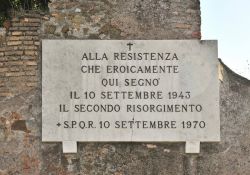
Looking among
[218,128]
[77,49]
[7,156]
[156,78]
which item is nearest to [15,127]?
[7,156]

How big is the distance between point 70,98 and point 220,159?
2.05 meters

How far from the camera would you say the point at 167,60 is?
8953mm

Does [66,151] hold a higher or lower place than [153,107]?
lower

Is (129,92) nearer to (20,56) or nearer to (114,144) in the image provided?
(114,144)

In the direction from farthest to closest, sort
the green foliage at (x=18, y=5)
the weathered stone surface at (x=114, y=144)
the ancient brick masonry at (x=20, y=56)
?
the green foliage at (x=18, y=5) → the ancient brick masonry at (x=20, y=56) → the weathered stone surface at (x=114, y=144)

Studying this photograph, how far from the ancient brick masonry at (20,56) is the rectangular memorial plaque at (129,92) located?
0.16 metres

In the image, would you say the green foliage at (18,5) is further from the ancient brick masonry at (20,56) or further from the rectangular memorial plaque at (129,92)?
the rectangular memorial plaque at (129,92)

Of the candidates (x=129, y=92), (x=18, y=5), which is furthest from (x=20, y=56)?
(x=18, y=5)

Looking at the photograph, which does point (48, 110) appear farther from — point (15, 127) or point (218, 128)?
point (218, 128)

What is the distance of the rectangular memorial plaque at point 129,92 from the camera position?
8773 mm

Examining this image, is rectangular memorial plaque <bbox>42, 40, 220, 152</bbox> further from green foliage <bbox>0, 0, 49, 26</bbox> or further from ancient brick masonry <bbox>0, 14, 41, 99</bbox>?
green foliage <bbox>0, 0, 49, 26</bbox>

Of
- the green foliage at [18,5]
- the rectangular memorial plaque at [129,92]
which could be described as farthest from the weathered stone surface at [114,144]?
the green foliage at [18,5]

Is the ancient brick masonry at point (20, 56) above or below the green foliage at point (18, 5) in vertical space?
below

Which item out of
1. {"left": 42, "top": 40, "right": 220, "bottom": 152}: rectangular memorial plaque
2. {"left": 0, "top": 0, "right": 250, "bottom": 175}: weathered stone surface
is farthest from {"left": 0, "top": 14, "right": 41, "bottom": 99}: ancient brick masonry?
{"left": 42, "top": 40, "right": 220, "bottom": 152}: rectangular memorial plaque
